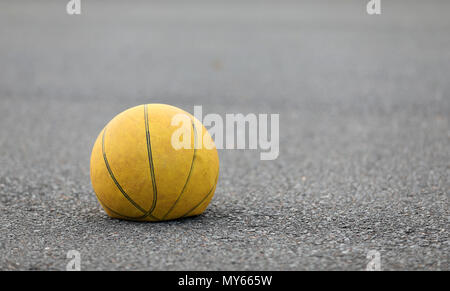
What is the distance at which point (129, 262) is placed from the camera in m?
4.26

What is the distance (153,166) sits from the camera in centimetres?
477

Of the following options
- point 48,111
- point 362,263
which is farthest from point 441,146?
point 48,111

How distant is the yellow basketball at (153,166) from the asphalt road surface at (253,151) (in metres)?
0.20

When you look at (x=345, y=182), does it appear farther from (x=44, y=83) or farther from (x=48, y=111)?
(x=44, y=83)

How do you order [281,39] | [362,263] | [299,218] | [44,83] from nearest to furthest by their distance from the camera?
[362,263] → [299,218] → [44,83] → [281,39]

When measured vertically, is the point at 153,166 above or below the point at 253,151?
above

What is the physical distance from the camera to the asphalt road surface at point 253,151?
4.57 metres

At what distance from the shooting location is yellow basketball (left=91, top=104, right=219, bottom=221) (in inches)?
189

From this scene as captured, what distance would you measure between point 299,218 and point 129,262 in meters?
1.70

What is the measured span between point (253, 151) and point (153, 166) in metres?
3.61

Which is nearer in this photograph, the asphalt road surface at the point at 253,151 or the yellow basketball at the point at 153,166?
the asphalt road surface at the point at 253,151

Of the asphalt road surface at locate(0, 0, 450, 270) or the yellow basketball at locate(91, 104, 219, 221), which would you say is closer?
the asphalt road surface at locate(0, 0, 450, 270)

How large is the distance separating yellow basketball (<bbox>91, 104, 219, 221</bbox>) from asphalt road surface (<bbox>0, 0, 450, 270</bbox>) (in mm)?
197

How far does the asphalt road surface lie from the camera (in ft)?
15.0
